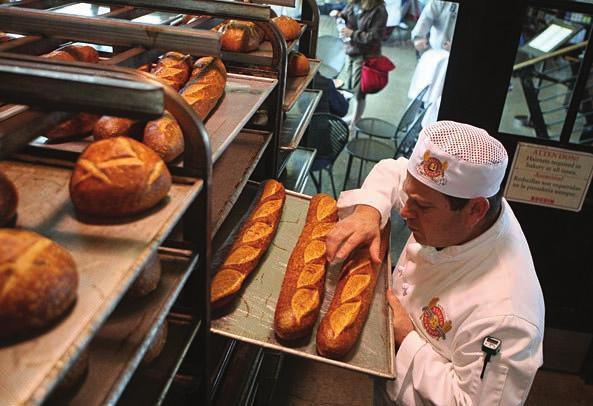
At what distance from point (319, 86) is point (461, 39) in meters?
1.58

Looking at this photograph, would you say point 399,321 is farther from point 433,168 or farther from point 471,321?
point 433,168

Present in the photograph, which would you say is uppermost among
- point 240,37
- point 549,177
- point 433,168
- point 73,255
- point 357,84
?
point 240,37

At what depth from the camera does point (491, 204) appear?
1.59 meters

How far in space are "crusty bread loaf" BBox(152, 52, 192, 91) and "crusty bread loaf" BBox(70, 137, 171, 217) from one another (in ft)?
1.80

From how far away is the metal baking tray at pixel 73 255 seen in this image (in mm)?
640

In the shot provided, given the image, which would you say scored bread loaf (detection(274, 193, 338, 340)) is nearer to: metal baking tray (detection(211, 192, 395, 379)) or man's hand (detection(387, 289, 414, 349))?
A: metal baking tray (detection(211, 192, 395, 379))

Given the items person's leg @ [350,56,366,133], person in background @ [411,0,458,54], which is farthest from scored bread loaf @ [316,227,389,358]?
person's leg @ [350,56,366,133]

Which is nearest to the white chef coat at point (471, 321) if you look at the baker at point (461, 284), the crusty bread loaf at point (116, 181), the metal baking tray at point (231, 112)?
the baker at point (461, 284)

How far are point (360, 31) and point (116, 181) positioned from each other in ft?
13.1

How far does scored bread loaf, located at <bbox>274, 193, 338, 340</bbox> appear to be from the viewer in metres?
1.43

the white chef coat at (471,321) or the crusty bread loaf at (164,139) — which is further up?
the crusty bread loaf at (164,139)

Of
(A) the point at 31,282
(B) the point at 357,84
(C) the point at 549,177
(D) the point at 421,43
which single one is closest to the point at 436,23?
(D) the point at 421,43

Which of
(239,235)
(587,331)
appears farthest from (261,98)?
(587,331)

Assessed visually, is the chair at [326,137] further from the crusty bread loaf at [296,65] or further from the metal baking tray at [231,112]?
the metal baking tray at [231,112]
